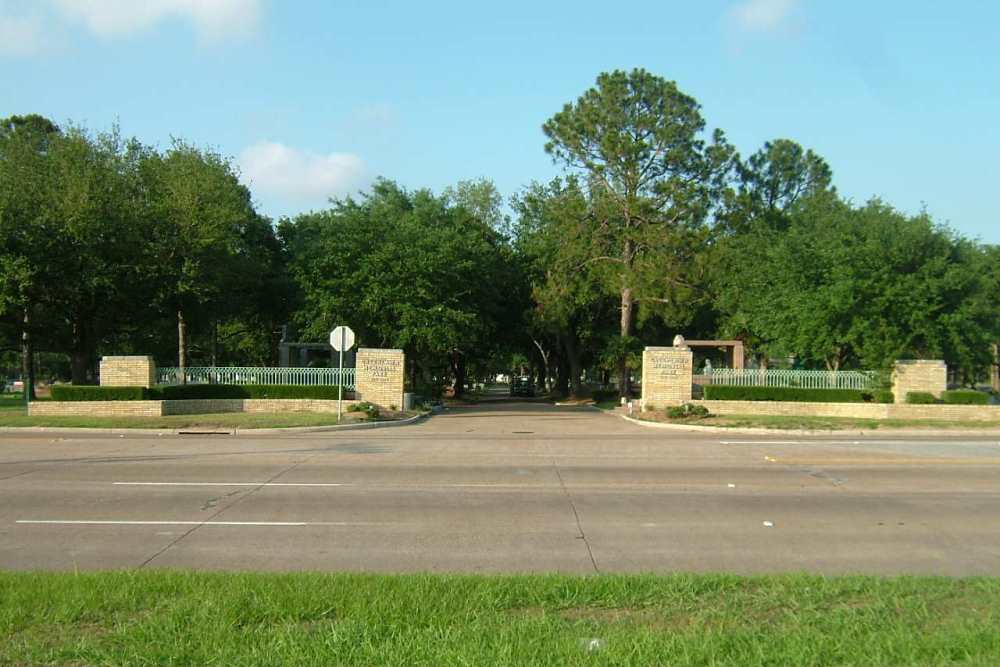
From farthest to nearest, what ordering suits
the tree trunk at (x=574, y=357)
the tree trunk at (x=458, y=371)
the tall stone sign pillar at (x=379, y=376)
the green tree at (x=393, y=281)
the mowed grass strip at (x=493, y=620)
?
the tree trunk at (x=458, y=371) < the tree trunk at (x=574, y=357) < the green tree at (x=393, y=281) < the tall stone sign pillar at (x=379, y=376) < the mowed grass strip at (x=493, y=620)

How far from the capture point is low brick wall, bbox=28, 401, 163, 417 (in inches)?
1129

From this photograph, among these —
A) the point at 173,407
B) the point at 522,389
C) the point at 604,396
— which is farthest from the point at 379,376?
the point at 522,389

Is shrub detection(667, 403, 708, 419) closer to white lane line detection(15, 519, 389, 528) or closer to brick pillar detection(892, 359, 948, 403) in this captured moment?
brick pillar detection(892, 359, 948, 403)

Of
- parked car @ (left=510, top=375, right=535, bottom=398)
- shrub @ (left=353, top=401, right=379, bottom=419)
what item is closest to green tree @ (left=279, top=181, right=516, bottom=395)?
shrub @ (left=353, top=401, right=379, bottom=419)

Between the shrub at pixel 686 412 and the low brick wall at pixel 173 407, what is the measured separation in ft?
36.8

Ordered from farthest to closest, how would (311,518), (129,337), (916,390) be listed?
1. (129,337)
2. (916,390)
3. (311,518)

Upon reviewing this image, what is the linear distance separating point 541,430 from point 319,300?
1602 centimetres

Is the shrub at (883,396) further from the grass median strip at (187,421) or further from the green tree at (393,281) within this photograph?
the grass median strip at (187,421)

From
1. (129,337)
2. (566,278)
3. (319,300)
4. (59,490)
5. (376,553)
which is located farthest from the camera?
A: (129,337)

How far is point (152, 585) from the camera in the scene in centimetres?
666

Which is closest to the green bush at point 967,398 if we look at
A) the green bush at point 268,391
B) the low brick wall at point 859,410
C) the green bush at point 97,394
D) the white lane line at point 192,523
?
the low brick wall at point 859,410

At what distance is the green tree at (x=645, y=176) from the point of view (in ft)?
142

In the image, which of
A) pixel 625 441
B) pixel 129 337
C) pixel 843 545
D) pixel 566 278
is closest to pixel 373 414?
pixel 625 441

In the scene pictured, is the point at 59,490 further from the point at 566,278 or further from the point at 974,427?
the point at 566,278
